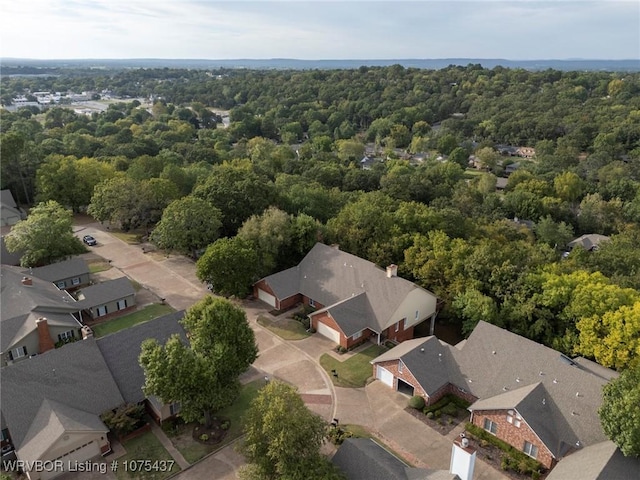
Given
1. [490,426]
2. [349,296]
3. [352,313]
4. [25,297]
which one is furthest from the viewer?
[349,296]

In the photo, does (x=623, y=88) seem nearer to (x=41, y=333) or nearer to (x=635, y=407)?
(x=635, y=407)

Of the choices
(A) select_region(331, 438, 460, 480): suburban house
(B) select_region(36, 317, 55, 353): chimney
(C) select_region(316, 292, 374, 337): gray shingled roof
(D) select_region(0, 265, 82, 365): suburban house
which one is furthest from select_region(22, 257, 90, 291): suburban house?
(A) select_region(331, 438, 460, 480): suburban house

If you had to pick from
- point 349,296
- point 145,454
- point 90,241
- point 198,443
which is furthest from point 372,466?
point 90,241

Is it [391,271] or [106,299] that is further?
[106,299]

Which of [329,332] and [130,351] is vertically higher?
[130,351]

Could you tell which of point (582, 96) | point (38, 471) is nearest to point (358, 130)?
point (582, 96)

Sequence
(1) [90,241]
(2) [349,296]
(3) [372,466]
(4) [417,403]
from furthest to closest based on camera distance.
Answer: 1. (1) [90,241]
2. (2) [349,296]
3. (4) [417,403]
4. (3) [372,466]

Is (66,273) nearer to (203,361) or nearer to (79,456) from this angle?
(79,456)
